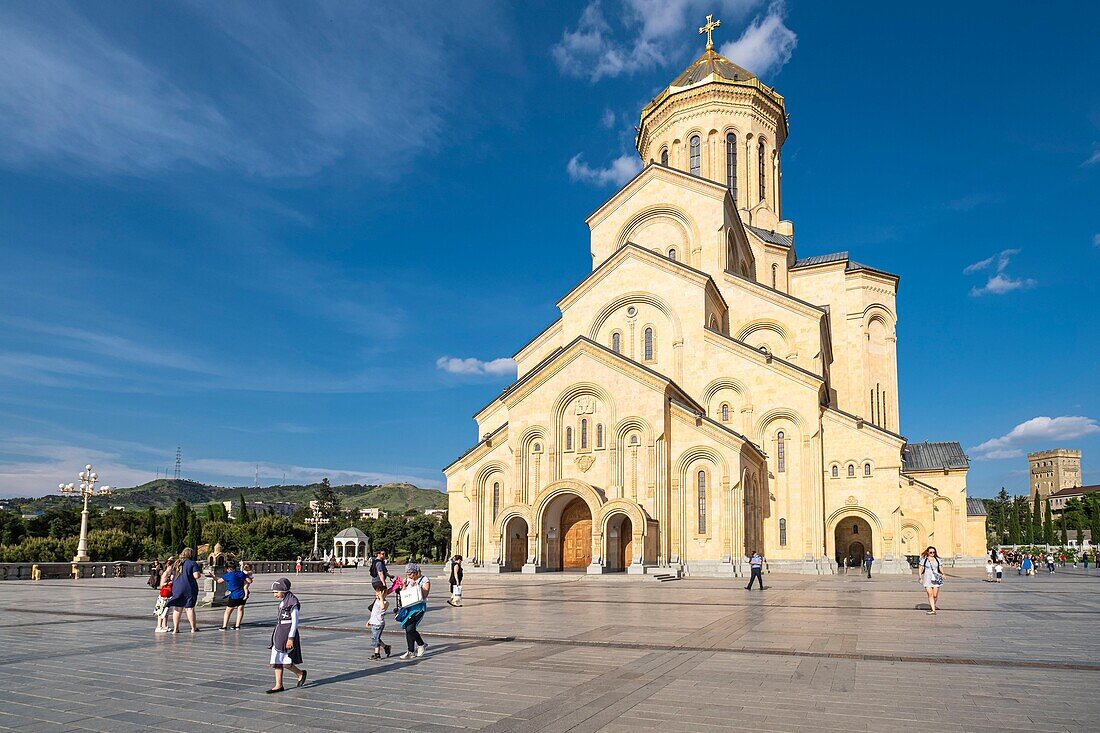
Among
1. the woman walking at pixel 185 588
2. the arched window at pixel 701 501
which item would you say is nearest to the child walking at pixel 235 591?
the woman walking at pixel 185 588

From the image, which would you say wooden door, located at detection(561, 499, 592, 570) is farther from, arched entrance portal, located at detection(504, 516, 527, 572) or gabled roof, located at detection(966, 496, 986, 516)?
gabled roof, located at detection(966, 496, 986, 516)

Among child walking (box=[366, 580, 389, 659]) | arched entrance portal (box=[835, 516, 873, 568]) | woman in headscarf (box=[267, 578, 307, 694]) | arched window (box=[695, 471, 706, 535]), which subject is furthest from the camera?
arched entrance portal (box=[835, 516, 873, 568])

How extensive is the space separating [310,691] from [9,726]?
2903mm

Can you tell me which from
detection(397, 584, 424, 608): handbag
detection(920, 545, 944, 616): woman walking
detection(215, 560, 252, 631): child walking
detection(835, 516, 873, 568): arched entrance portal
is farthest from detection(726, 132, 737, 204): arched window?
detection(397, 584, 424, 608): handbag

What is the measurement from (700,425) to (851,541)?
47.5 ft

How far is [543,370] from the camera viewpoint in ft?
124

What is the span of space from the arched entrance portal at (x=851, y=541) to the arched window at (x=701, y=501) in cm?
1118

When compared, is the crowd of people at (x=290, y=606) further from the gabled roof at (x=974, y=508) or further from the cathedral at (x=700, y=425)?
the gabled roof at (x=974, y=508)

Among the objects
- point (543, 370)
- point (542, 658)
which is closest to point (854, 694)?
point (542, 658)

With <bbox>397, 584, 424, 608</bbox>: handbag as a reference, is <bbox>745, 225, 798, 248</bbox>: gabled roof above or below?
above

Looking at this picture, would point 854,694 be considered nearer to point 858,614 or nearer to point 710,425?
point 858,614

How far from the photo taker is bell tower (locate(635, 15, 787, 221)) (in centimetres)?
5297

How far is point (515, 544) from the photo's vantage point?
127 feet

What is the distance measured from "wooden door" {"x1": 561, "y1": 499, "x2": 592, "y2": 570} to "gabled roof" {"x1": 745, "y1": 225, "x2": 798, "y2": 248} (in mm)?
23935
